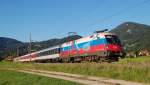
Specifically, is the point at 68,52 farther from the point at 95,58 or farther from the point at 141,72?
the point at 141,72

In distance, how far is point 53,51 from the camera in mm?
68312

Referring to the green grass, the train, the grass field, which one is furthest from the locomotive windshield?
the green grass

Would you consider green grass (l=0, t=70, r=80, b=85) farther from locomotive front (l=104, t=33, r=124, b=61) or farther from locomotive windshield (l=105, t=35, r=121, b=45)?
locomotive windshield (l=105, t=35, r=121, b=45)

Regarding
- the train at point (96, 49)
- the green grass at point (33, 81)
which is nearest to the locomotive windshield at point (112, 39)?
the train at point (96, 49)

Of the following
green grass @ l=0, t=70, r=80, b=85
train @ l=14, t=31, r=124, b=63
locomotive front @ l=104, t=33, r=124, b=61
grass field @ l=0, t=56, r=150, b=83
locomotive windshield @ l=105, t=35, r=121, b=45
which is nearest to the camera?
grass field @ l=0, t=56, r=150, b=83

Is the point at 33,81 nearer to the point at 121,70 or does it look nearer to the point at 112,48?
the point at 121,70

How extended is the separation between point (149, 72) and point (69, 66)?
17527 mm

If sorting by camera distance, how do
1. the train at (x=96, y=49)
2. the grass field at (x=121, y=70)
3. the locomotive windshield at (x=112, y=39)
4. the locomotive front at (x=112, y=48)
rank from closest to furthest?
the grass field at (x=121, y=70)
the locomotive front at (x=112, y=48)
the train at (x=96, y=49)
the locomotive windshield at (x=112, y=39)

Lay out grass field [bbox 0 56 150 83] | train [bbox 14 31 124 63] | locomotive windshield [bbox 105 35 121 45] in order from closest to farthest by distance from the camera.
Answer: grass field [bbox 0 56 150 83]
train [bbox 14 31 124 63]
locomotive windshield [bbox 105 35 121 45]

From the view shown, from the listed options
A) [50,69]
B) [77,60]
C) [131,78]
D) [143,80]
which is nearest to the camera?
[143,80]

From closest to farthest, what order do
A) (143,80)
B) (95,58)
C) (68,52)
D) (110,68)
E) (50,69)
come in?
(143,80) → (110,68) → (95,58) → (50,69) → (68,52)

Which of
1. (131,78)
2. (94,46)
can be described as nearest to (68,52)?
(94,46)

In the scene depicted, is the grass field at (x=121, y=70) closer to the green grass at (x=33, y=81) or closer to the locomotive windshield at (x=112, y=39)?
the green grass at (x=33, y=81)

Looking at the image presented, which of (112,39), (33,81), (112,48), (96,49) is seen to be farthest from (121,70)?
(96,49)
